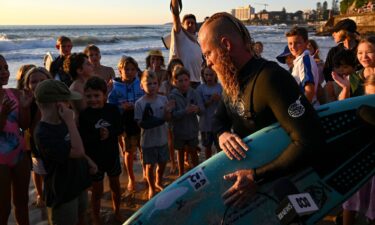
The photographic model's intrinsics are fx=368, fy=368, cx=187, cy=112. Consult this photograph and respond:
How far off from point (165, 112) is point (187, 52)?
1704 millimetres

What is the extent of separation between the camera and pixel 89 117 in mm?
3701

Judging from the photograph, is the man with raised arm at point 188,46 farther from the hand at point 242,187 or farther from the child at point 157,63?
the hand at point 242,187

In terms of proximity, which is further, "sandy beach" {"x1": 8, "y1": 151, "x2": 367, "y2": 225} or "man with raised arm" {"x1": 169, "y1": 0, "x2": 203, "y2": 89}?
"man with raised arm" {"x1": 169, "y1": 0, "x2": 203, "y2": 89}

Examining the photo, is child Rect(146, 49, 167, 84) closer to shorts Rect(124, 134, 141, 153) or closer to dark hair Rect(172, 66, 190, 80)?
dark hair Rect(172, 66, 190, 80)

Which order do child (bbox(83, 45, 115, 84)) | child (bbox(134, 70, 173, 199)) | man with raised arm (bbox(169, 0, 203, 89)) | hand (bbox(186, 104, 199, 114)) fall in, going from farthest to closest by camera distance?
1. child (bbox(83, 45, 115, 84))
2. man with raised arm (bbox(169, 0, 203, 89))
3. hand (bbox(186, 104, 199, 114))
4. child (bbox(134, 70, 173, 199))

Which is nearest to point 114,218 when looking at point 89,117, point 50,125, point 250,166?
point 89,117

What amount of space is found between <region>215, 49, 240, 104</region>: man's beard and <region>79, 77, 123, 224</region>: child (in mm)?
1910

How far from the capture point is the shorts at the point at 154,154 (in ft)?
14.6

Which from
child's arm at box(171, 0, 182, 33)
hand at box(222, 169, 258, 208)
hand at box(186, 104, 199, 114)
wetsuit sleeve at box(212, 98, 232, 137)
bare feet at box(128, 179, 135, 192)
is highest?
child's arm at box(171, 0, 182, 33)

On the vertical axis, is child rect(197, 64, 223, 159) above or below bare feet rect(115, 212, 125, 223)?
above

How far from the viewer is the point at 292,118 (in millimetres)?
1812

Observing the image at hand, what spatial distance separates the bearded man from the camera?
1818mm

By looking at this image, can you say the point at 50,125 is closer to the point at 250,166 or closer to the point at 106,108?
the point at 106,108

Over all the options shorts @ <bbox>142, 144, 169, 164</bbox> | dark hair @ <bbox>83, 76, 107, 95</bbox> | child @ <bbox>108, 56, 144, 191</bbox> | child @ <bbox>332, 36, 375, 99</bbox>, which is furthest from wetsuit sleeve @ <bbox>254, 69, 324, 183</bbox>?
child @ <bbox>108, 56, 144, 191</bbox>
